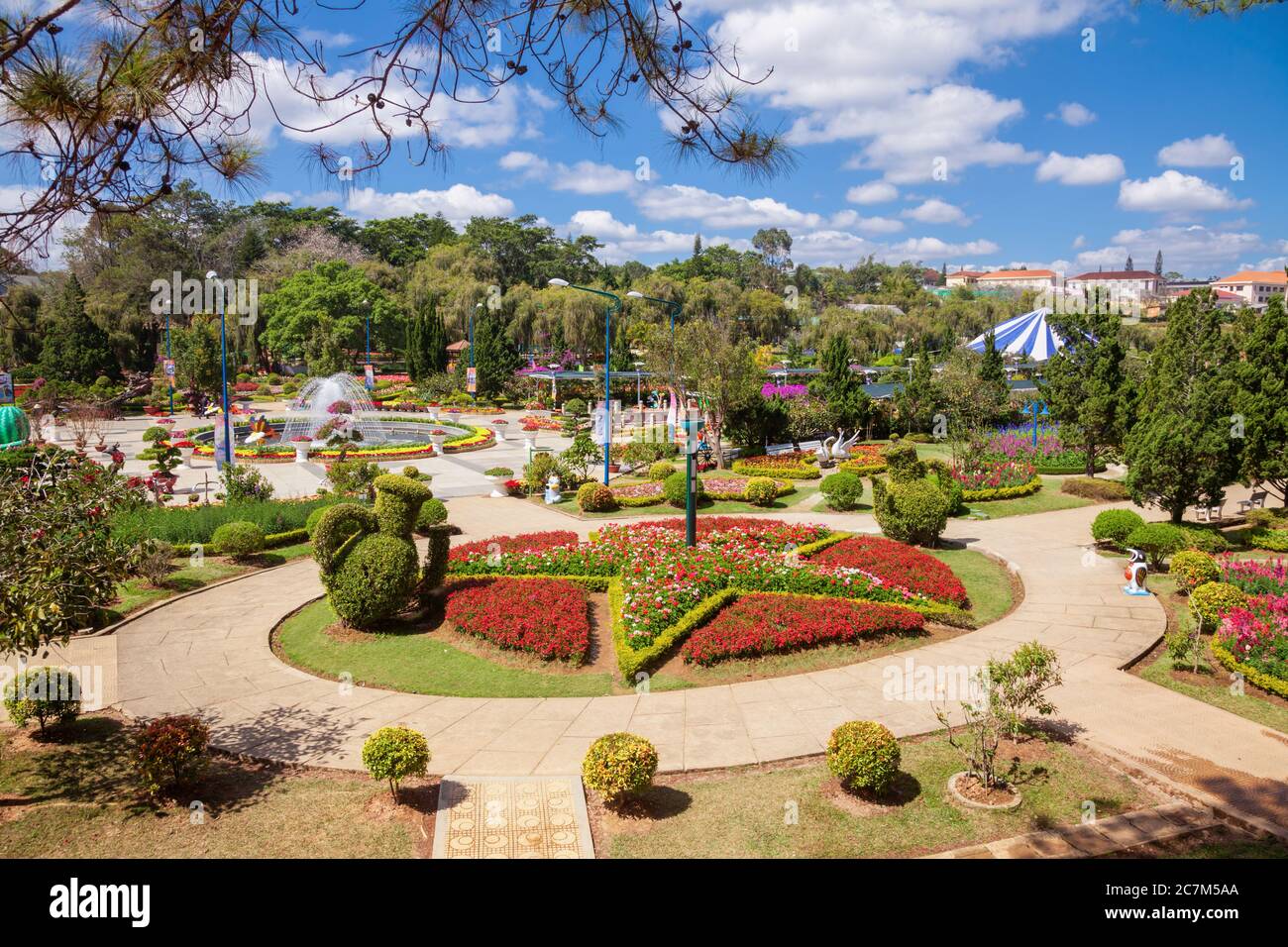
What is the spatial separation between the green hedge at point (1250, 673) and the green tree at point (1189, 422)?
632cm

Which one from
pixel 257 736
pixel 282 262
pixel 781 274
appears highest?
pixel 781 274

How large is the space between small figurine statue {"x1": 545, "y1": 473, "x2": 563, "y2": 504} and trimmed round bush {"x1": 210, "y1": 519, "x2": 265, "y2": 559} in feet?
26.4

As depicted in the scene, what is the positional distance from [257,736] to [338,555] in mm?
3652

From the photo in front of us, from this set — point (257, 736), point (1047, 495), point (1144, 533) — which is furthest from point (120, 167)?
point (1047, 495)

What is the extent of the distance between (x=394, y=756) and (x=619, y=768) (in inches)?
78.0

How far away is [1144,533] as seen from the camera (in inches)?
601

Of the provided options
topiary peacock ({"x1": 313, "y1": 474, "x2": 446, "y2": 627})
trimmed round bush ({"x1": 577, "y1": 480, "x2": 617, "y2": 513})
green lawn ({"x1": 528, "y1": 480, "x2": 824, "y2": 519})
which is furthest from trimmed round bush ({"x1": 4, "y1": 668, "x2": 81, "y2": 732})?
trimmed round bush ({"x1": 577, "y1": 480, "x2": 617, "y2": 513})

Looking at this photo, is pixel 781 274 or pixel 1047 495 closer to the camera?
pixel 1047 495

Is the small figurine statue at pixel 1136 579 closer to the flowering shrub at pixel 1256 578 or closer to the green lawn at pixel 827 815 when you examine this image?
the flowering shrub at pixel 1256 578

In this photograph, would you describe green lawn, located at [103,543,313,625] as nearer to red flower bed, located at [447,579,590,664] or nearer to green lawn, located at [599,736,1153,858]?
red flower bed, located at [447,579,590,664]

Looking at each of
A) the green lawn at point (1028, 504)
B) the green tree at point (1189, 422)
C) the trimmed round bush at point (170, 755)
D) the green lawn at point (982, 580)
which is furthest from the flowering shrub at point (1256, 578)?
the trimmed round bush at point (170, 755)

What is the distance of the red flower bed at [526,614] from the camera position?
431 inches

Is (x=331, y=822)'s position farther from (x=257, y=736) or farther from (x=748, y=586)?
(x=748, y=586)

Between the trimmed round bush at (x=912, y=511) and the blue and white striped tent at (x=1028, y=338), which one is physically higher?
the blue and white striped tent at (x=1028, y=338)
